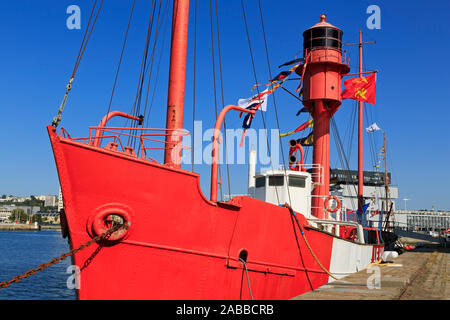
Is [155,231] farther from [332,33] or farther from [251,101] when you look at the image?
[332,33]

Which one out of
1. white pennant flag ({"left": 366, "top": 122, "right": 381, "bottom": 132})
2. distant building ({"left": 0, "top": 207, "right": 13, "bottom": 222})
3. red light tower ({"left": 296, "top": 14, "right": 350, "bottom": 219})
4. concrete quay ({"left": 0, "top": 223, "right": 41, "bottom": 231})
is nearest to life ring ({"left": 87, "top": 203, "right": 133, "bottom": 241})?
red light tower ({"left": 296, "top": 14, "right": 350, "bottom": 219})

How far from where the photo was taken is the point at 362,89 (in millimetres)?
23688

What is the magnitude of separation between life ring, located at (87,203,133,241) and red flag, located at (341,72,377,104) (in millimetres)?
19241

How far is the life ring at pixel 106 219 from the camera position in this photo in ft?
23.8

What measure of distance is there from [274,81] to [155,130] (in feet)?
30.1

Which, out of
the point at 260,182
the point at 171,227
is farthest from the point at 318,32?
the point at 171,227

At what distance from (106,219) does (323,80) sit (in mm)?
14245

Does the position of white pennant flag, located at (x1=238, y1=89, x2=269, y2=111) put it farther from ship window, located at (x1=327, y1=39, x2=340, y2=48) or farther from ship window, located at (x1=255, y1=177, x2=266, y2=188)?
ship window, located at (x1=327, y1=39, x2=340, y2=48)

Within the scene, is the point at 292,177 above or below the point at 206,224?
above

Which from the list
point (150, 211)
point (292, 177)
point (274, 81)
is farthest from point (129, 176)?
point (274, 81)

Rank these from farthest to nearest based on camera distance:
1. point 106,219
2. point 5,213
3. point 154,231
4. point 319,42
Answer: point 5,213
point 319,42
point 154,231
point 106,219
